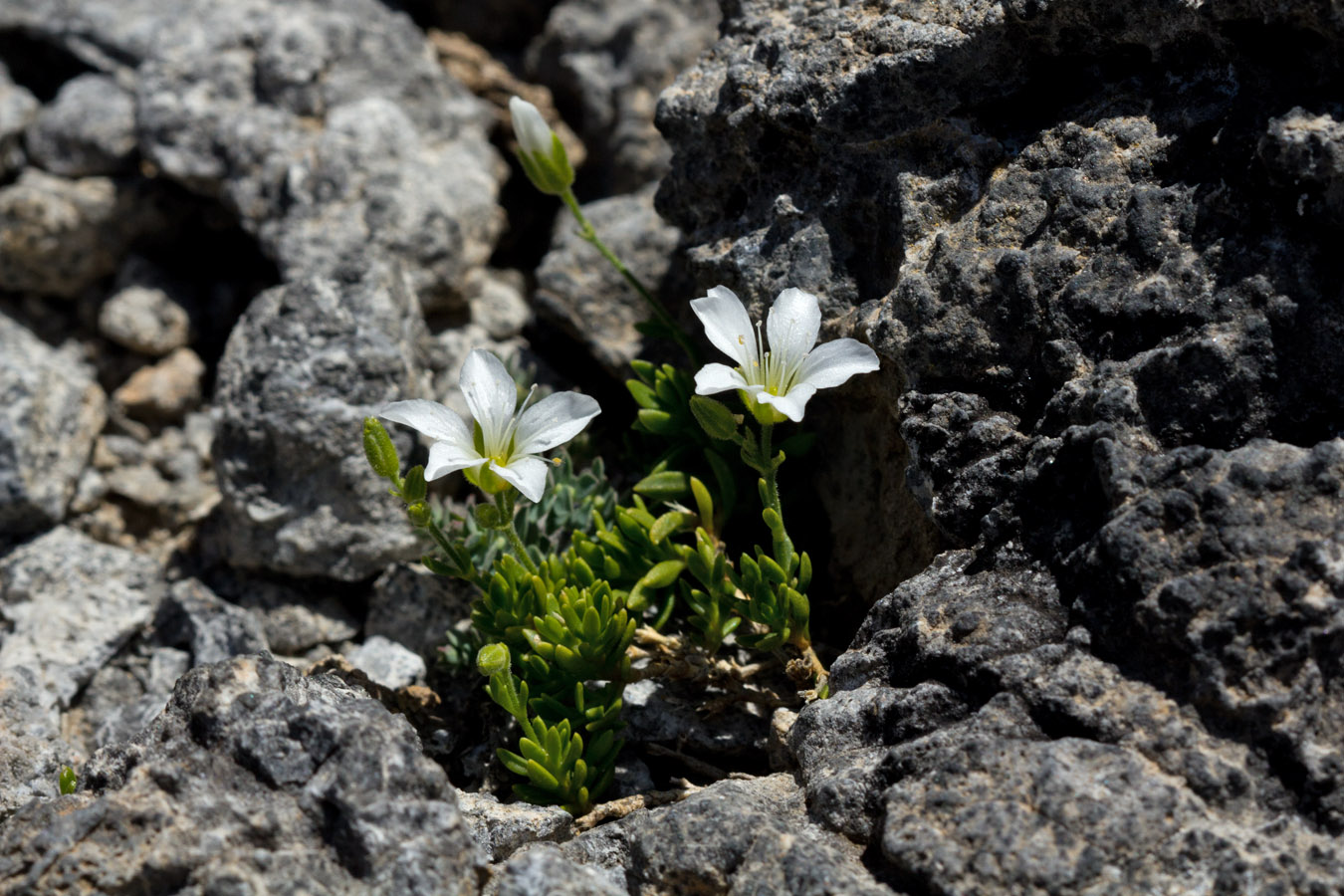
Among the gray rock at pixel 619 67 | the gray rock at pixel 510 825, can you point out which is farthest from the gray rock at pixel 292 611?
the gray rock at pixel 619 67

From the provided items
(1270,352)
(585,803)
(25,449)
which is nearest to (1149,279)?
(1270,352)

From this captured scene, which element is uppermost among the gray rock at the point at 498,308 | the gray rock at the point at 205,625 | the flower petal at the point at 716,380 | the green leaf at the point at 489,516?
the flower petal at the point at 716,380

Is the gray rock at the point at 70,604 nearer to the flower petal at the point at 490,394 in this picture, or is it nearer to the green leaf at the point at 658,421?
the flower petal at the point at 490,394

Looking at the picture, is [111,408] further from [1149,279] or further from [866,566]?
[1149,279]

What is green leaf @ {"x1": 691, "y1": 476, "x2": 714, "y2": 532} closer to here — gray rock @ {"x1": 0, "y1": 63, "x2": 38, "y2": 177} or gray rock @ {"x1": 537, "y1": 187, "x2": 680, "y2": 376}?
gray rock @ {"x1": 537, "y1": 187, "x2": 680, "y2": 376}

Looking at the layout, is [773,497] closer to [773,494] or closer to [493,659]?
[773,494]

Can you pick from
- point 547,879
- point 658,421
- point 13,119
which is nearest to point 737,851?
→ point 547,879
